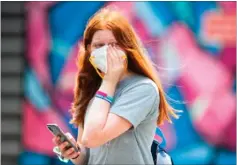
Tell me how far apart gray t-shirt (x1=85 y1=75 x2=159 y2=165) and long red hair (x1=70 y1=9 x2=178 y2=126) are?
0.05 m

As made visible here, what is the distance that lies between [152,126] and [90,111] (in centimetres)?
23

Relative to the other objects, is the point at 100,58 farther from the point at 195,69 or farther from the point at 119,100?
the point at 195,69

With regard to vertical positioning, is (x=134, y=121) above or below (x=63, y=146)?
above

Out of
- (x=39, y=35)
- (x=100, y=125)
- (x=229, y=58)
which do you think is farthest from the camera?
(x=39, y=35)

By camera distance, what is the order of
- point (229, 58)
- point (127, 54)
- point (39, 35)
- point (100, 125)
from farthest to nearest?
point (39, 35) → point (229, 58) → point (127, 54) → point (100, 125)

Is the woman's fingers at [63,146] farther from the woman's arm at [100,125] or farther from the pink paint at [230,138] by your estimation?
the pink paint at [230,138]

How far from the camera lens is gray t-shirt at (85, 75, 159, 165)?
2.02 metres

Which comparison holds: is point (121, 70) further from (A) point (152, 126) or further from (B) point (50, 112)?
(B) point (50, 112)

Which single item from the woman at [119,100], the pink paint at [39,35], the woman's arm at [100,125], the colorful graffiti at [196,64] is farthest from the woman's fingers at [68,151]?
the pink paint at [39,35]

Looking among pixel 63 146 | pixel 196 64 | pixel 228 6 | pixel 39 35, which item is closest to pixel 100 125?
pixel 63 146

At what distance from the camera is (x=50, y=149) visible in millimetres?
5840

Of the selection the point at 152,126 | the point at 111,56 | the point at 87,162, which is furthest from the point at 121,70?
the point at 87,162

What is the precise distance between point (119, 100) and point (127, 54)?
174 mm

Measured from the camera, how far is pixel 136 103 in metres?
2.03
